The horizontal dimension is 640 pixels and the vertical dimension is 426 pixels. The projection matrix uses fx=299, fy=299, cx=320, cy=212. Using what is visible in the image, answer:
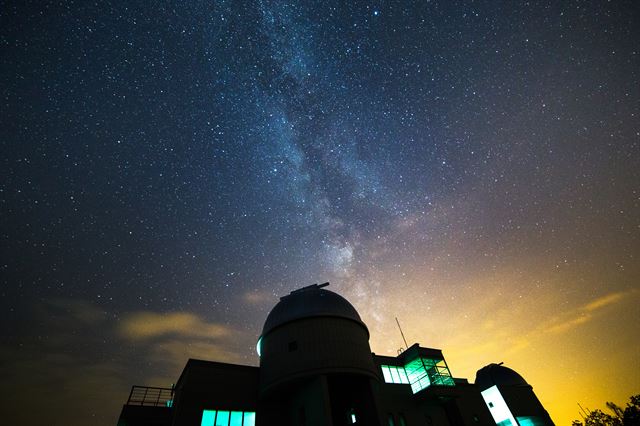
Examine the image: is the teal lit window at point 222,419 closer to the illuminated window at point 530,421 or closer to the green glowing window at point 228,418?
the green glowing window at point 228,418

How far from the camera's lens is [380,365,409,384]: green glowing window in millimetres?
24197

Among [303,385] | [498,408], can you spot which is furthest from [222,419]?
[498,408]

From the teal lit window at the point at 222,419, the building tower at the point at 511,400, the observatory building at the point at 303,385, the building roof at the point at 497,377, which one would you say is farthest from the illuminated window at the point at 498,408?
the teal lit window at the point at 222,419

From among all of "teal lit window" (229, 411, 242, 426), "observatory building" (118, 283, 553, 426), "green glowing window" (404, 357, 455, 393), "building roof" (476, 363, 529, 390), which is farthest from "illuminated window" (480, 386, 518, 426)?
"teal lit window" (229, 411, 242, 426)

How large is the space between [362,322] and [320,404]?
6.44 metres

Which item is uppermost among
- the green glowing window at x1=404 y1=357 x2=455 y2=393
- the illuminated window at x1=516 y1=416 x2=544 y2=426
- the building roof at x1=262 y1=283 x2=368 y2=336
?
the building roof at x1=262 y1=283 x2=368 y2=336

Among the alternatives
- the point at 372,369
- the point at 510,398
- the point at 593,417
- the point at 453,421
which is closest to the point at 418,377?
the point at 453,421

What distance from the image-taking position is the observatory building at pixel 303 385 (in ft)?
56.6

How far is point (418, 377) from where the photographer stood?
24375 millimetres

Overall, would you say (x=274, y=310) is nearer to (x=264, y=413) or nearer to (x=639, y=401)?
(x=264, y=413)

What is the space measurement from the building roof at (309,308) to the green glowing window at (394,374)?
618 centimetres

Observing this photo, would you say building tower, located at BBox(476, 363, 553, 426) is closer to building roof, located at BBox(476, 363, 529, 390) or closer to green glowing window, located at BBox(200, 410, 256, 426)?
building roof, located at BBox(476, 363, 529, 390)

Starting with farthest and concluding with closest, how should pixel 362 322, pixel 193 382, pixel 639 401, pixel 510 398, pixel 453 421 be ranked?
pixel 639 401
pixel 510 398
pixel 453 421
pixel 362 322
pixel 193 382

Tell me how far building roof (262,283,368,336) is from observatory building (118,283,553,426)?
0.22 ft
